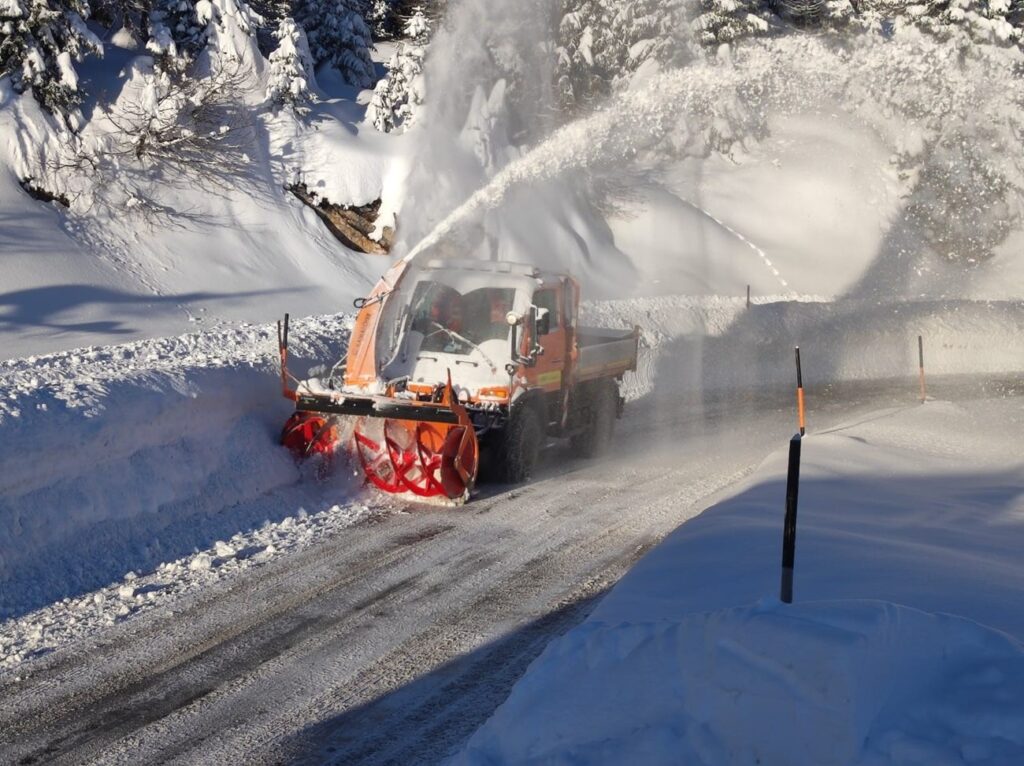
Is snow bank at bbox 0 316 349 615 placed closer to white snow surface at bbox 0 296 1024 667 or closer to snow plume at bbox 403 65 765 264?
white snow surface at bbox 0 296 1024 667

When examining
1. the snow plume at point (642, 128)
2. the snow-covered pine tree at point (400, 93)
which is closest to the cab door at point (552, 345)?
the snow plume at point (642, 128)

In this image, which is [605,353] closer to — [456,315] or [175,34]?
[456,315]

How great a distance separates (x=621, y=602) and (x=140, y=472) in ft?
17.4

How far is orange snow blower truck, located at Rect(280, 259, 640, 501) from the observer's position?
1099 centimetres

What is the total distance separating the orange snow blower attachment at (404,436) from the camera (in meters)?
10.8

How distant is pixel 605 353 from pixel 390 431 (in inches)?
152

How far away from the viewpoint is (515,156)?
95.5 feet

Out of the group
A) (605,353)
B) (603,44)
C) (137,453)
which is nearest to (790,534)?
(137,453)

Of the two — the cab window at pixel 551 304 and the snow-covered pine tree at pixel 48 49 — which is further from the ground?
the snow-covered pine tree at pixel 48 49

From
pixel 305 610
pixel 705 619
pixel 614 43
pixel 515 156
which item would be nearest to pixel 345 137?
pixel 515 156

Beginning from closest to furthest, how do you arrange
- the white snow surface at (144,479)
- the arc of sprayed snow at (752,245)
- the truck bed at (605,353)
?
the white snow surface at (144,479) < the truck bed at (605,353) < the arc of sprayed snow at (752,245)

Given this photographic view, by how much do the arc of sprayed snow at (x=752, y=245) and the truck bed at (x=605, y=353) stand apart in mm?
18781

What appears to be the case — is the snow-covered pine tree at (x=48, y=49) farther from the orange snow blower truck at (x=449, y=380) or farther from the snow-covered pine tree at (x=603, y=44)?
the snow-covered pine tree at (x=603, y=44)

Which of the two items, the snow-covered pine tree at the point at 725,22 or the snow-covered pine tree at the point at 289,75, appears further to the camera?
the snow-covered pine tree at the point at 725,22
